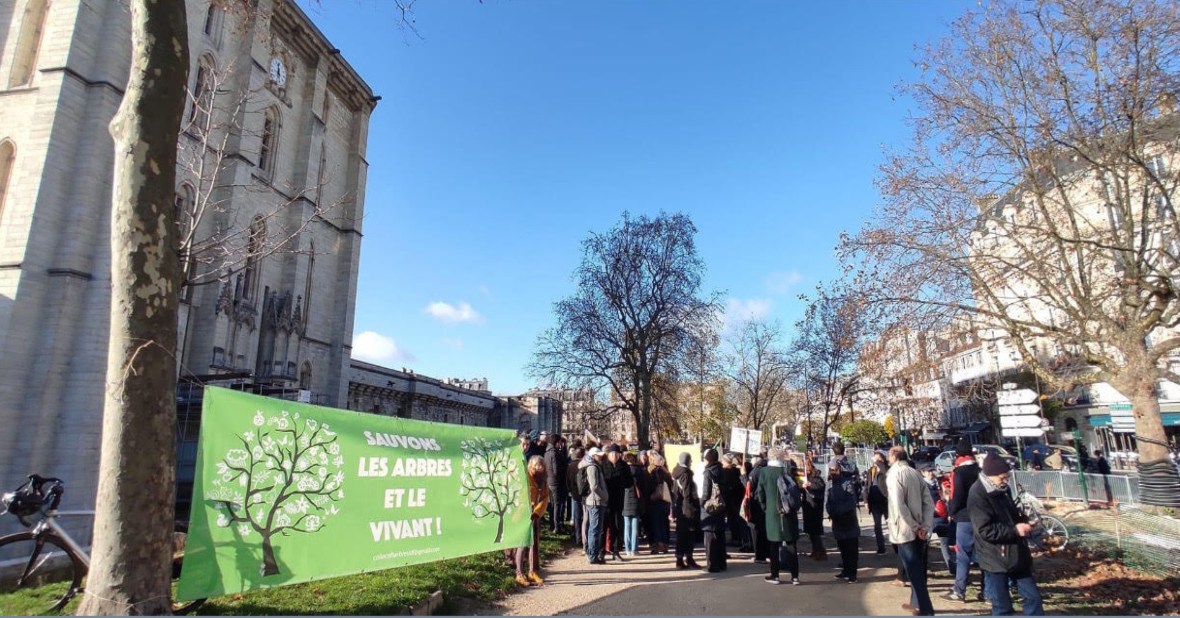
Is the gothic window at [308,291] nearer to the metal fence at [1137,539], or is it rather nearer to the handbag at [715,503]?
the handbag at [715,503]

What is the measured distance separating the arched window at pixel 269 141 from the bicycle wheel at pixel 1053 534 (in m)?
29.9

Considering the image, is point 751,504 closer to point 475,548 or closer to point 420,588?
point 475,548

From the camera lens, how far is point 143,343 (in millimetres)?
4445

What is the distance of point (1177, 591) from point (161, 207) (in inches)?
456

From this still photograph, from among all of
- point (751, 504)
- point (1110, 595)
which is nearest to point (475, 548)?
point (751, 504)

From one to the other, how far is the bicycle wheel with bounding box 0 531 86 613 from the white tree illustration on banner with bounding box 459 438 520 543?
12.3 feet

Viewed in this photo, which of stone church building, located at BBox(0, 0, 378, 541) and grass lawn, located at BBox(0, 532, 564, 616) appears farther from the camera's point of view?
stone church building, located at BBox(0, 0, 378, 541)

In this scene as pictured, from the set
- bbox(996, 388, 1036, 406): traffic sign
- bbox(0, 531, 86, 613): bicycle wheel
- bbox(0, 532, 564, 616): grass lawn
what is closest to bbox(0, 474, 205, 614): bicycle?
bbox(0, 531, 86, 613): bicycle wheel

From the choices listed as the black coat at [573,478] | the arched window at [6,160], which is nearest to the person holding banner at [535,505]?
the black coat at [573,478]

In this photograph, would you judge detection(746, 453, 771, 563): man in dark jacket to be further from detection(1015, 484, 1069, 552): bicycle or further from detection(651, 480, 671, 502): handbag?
detection(1015, 484, 1069, 552): bicycle

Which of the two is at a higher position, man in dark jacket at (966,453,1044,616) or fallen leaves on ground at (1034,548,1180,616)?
man in dark jacket at (966,453,1044,616)

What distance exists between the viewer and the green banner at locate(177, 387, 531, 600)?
187 inches

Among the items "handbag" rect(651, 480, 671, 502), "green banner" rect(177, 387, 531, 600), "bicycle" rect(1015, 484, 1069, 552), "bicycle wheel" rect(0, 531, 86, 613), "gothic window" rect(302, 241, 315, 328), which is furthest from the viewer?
"gothic window" rect(302, 241, 315, 328)

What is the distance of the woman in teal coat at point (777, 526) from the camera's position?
26.1 feet
